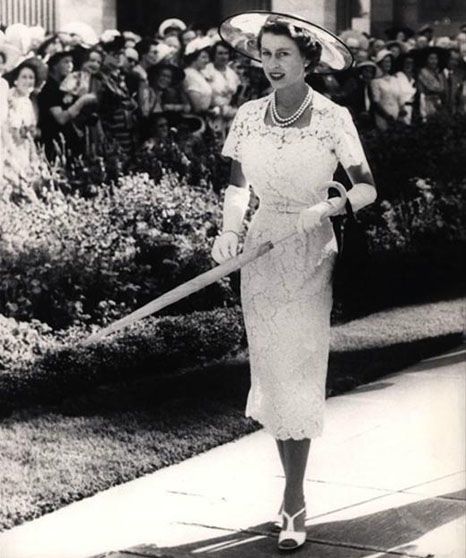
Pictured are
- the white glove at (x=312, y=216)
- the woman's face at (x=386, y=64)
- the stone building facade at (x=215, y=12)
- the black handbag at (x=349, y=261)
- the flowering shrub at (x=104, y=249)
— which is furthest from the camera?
the woman's face at (x=386, y=64)

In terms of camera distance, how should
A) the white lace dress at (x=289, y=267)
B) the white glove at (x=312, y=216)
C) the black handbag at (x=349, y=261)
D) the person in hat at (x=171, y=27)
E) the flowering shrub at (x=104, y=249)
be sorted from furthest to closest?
the flowering shrub at (x=104, y=249)
the person in hat at (x=171, y=27)
the black handbag at (x=349, y=261)
the white lace dress at (x=289, y=267)
the white glove at (x=312, y=216)

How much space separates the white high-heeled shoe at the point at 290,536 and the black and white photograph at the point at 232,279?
0.4 inches

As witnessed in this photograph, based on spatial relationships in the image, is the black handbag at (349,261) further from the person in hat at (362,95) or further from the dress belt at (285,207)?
the person in hat at (362,95)

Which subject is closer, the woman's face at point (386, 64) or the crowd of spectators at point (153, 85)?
the crowd of spectators at point (153, 85)

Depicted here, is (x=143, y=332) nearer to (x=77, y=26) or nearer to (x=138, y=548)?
(x=138, y=548)

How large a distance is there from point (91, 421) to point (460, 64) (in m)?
2.08

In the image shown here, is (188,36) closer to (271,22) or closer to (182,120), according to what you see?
(182,120)

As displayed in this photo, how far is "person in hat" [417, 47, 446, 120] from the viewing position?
16.4 ft

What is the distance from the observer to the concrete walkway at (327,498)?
4.17 metres

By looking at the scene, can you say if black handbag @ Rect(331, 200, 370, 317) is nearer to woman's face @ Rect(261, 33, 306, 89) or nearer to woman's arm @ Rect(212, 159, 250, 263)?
woman's arm @ Rect(212, 159, 250, 263)

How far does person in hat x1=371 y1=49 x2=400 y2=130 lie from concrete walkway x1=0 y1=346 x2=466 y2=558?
3.41ft

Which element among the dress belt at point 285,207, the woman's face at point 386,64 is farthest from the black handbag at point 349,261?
the woman's face at point 386,64

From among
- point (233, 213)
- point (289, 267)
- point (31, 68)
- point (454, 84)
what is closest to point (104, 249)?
point (31, 68)

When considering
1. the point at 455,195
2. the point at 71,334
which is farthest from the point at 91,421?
the point at 455,195
